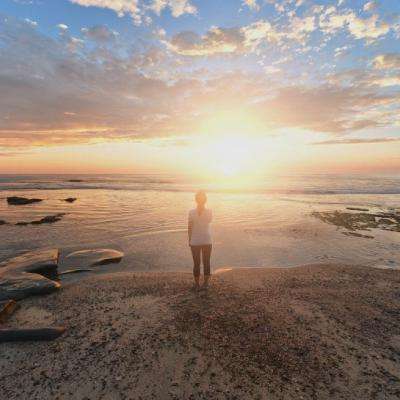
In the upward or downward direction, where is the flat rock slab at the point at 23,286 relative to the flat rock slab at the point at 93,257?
upward

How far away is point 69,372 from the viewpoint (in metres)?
4.89

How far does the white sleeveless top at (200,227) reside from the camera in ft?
24.9

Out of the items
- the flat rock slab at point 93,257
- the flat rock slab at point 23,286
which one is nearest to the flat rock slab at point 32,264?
the flat rock slab at point 23,286

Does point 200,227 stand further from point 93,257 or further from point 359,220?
point 359,220

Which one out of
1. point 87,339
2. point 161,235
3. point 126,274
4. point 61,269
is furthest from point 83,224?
point 87,339

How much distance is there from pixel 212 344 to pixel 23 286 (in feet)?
18.8

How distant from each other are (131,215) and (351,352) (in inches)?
701

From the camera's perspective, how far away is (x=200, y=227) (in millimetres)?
7711

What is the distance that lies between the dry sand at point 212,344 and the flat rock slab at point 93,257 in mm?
2371

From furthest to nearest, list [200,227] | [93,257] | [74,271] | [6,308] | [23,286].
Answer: [93,257] → [74,271] → [23,286] → [200,227] → [6,308]

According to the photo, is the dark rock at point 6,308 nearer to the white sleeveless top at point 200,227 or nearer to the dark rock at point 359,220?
the white sleeveless top at point 200,227

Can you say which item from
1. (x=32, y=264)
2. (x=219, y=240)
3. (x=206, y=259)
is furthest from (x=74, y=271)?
(x=219, y=240)

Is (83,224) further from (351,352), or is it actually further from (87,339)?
(351,352)

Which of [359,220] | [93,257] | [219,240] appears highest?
[93,257]
